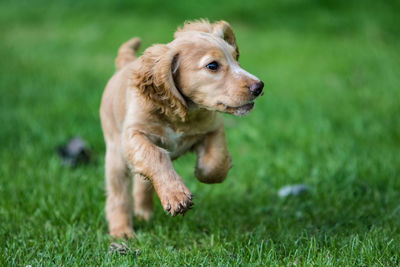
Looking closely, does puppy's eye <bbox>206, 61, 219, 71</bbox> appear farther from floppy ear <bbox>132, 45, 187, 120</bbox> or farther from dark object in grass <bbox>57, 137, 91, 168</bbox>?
dark object in grass <bbox>57, 137, 91, 168</bbox>

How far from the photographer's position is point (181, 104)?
3197mm

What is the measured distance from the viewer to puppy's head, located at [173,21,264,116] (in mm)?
3061

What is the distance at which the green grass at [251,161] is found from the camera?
3281 mm

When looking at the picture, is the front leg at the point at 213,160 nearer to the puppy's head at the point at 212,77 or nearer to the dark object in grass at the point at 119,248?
the puppy's head at the point at 212,77

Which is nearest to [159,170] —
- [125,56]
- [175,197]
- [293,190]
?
[175,197]

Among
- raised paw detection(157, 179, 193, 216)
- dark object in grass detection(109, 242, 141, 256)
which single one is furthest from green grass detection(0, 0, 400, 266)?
raised paw detection(157, 179, 193, 216)

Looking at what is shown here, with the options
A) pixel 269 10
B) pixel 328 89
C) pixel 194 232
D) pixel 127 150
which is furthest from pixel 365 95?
pixel 269 10

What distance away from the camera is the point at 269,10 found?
40.5 ft

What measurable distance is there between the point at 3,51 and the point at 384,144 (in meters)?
6.76

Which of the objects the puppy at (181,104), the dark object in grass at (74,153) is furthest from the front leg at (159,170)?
the dark object in grass at (74,153)

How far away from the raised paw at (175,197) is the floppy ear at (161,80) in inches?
17.4

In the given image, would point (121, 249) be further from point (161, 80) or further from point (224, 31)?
point (224, 31)

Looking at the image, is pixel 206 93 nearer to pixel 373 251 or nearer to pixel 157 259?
pixel 157 259

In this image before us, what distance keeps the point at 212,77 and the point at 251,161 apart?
7.30 ft
